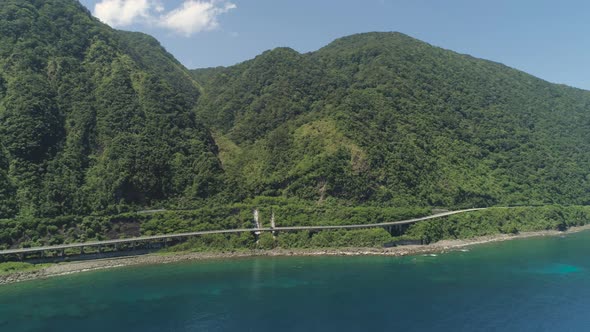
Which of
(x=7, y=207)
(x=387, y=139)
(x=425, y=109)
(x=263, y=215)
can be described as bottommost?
(x=263, y=215)

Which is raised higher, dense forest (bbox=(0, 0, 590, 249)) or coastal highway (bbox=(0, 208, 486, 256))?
dense forest (bbox=(0, 0, 590, 249))

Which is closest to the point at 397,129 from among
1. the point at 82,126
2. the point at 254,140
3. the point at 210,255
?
the point at 254,140

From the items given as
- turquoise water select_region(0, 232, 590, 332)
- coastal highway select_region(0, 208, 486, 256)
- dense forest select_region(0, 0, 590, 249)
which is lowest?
turquoise water select_region(0, 232, 590, 332)

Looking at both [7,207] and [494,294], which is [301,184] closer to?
[494,294]

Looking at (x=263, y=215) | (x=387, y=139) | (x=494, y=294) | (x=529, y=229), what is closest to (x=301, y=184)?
(x=263, y=215)

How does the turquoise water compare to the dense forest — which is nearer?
the turquoise water

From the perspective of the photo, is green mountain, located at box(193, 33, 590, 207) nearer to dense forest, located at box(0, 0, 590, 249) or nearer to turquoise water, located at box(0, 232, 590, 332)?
dense forest, located at box(0, 0, 590, 249)

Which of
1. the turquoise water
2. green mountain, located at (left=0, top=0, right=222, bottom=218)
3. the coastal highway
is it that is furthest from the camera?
green mountain, located at (left=0, top=0, right=222, bottom=218)

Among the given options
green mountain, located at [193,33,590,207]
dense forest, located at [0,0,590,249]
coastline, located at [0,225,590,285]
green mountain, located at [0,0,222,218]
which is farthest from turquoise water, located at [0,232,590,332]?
green mountain, located at [193,33,590,207]
